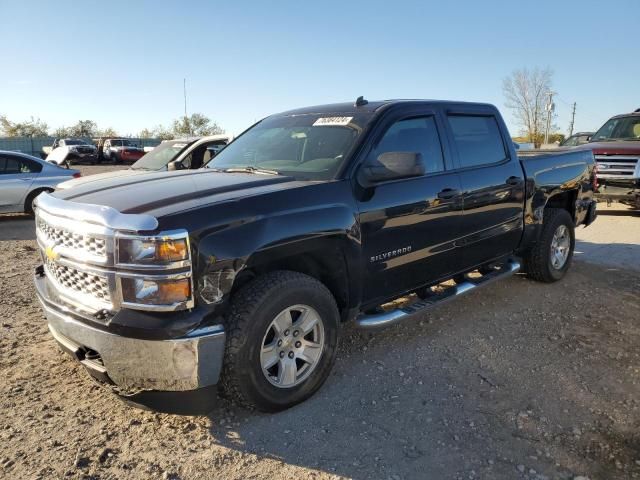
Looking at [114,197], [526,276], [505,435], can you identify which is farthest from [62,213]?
[526,276]

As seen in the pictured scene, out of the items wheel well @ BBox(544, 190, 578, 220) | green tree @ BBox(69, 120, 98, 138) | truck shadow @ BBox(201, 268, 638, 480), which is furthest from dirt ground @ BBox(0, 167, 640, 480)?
green tree @ BBox(69, 120, 98, 138)

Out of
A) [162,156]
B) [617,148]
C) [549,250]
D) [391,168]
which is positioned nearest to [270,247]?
[391,168]

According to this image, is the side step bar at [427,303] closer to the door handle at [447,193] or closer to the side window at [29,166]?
the door handle at [447,193]

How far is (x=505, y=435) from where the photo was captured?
2938 millimetres

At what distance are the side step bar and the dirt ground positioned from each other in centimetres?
37

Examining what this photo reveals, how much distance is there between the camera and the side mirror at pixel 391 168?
3.38m

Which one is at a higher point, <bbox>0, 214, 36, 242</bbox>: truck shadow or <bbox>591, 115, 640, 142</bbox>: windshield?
<bbox>591, 115, 640, 142</bbox>: windshield

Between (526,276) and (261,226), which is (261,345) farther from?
(526,276)

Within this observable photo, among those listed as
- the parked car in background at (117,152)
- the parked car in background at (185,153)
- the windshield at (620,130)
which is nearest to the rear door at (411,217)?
the parked car in background at (185,153)

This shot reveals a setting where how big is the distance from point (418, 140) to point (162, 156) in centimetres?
679

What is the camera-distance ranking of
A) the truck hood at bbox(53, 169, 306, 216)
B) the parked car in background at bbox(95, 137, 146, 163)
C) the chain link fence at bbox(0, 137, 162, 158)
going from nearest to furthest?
the truck hood at bbox(53, 169, 306, 216) → the parked car in background at bbox(95, 137, 146, 163) → the chain link fence at bbox(0, 137, 162, 158)

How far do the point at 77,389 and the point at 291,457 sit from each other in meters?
1.62

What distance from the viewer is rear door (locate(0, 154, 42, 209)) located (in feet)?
33.4

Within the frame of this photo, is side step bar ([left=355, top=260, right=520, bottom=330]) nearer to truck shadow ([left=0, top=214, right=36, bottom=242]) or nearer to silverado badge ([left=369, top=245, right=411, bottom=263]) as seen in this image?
silverado badge ([left=369, top=245, right=411, bottom=263])
